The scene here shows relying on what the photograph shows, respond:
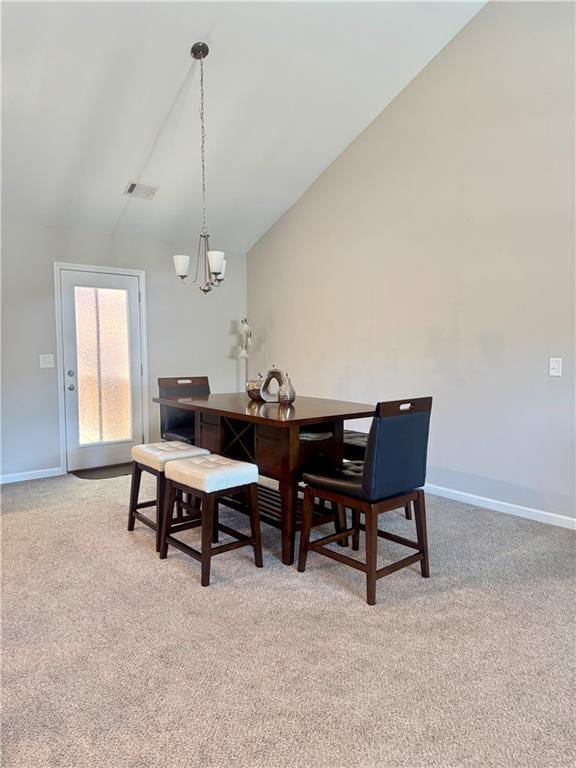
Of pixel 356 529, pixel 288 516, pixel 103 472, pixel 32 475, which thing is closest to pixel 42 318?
pixel 32 475

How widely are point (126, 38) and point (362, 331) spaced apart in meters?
2.86

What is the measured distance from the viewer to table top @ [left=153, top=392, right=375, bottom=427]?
2.60 metres

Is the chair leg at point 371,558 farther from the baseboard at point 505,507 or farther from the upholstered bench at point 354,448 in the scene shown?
the baseboard at point 505,507

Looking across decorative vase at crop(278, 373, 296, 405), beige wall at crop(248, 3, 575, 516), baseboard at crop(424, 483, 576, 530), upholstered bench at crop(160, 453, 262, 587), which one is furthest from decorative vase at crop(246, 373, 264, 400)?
baseboard at crop(424, 483, 576, 530)

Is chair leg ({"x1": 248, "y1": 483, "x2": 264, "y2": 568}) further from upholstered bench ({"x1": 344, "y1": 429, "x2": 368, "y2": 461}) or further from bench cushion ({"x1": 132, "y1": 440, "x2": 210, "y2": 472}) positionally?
upholstered bench ({"x1": 344, "y1": 429, "x2": 368, "y2": 461})

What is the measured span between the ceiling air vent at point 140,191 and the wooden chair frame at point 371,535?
10.9ft

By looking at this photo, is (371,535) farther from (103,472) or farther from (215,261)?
(103,472)

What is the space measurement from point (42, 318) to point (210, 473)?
2.99 m

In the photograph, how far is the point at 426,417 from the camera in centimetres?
249

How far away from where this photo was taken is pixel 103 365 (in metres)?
4.96

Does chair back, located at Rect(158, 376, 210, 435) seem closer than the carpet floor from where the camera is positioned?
No

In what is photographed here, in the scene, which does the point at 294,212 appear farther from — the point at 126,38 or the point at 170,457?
the point at 170,457

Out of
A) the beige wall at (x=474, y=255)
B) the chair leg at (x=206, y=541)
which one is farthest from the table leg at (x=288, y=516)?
the beige wall at (x=474, y=255)

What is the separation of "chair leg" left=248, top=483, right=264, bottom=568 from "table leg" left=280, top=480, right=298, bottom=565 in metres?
0.14
